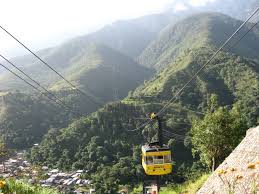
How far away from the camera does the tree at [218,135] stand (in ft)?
75.4

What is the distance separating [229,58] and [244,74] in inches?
776

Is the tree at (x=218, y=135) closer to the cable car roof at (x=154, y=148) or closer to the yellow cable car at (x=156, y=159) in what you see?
the cable car roof at (x=154, y=148)

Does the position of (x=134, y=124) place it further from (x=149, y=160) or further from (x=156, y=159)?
(x=156, y=159)

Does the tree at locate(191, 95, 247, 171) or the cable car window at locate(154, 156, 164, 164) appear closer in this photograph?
the cable car window at locate(154, 156, 164, 164)

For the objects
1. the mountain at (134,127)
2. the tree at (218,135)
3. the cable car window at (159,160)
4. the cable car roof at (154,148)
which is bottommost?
the cable car window at (159,160)

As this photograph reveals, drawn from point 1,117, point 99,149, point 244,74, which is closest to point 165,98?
point 244,74

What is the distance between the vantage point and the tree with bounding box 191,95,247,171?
22969mm

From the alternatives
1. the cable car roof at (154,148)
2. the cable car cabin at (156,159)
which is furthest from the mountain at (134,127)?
the cable car cabin at (156,159)

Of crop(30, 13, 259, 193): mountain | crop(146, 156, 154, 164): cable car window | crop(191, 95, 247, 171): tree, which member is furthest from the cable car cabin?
crop(30, 13, 259, 193): mountain

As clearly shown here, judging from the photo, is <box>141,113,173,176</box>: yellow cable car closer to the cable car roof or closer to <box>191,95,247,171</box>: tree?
the cable car roof

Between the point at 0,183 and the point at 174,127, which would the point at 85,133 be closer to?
the point at 174,127

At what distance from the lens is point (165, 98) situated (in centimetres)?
13888

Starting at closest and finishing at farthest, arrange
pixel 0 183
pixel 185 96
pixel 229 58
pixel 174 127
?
pixel 0 183 → pixel 174 127 → pixel 185 96 → pixel 229 58

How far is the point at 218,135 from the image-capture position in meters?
23.2
